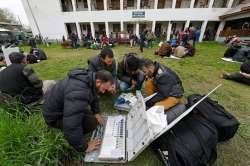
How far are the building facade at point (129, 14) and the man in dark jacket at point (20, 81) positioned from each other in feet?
52.5

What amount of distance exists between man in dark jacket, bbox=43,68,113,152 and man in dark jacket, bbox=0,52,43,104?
1.07 metres

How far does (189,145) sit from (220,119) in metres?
0.69

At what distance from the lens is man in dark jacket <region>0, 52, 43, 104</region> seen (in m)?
2.05

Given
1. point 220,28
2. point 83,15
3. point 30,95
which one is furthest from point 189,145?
point 220,28

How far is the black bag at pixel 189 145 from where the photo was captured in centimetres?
134

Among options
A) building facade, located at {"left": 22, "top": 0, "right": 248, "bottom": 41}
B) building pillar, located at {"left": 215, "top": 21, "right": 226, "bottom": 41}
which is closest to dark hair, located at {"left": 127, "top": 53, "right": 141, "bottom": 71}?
building facade, located at {"left": 22, "top": 0, "right": 248, "bottom": 41}

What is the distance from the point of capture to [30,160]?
1448 mm

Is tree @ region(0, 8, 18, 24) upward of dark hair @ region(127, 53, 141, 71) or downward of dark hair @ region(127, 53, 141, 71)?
upward

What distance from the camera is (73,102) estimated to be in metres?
1.22

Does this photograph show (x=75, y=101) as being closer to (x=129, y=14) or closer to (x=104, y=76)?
(x=104, y=76)

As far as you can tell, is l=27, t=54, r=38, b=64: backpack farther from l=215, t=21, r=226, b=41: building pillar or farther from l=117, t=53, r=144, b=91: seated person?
l=215, t=21, r=226, b=41: building pillar

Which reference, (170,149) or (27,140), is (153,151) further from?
(27,140)

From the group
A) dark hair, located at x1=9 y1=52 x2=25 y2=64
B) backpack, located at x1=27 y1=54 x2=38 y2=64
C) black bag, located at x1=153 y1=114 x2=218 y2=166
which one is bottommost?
backpack, located at x1=27 y1=54 x2=38 y2=64

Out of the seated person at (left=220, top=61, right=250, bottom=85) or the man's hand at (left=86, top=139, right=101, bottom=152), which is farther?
the seated person at (left=220, top=61, right=250, bottom=85)
